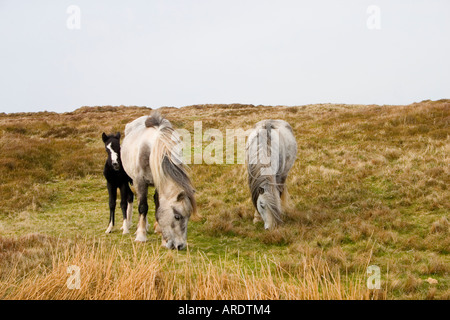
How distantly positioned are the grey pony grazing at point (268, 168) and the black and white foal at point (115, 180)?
123 inches

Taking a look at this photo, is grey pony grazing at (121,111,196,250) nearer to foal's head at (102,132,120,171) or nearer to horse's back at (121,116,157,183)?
horse's back at (121,116,157,183)

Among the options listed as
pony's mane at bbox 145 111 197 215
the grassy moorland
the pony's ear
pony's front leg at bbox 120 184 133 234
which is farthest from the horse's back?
the grassy moorland

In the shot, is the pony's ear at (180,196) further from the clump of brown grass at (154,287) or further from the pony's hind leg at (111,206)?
the pony's hind leg at (111,206)

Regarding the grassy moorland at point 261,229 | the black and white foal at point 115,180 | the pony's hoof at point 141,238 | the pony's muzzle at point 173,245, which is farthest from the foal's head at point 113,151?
the pony's muzzle at point 173,245

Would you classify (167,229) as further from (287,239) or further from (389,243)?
(389,243)

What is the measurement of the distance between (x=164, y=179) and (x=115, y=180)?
273 centimetres

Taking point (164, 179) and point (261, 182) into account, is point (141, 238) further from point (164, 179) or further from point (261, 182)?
point (261, 182)

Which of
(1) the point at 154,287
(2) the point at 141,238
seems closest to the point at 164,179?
(2) the point at 141,238

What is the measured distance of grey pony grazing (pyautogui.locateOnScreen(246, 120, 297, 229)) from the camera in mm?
8055

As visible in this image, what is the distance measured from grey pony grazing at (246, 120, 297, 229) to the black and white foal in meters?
3.13

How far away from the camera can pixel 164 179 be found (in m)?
6.68

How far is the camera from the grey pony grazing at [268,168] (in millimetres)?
8055

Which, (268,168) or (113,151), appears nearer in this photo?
(268,168)

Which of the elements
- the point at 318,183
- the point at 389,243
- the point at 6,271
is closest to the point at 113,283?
the point at 6,271
